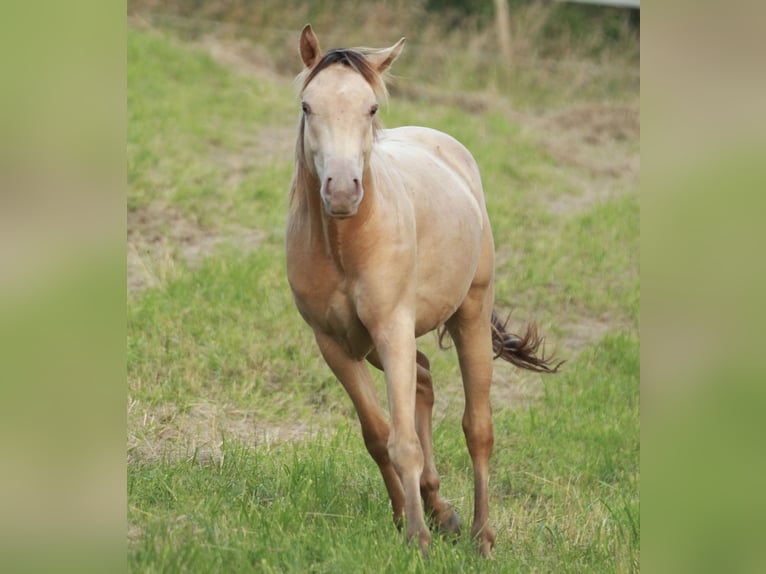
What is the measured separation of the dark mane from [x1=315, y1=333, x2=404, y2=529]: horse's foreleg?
1.19m

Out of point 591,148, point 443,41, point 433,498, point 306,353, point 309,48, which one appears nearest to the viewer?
point 309,48

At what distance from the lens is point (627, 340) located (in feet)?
28.9

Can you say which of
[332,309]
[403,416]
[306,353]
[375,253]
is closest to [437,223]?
[375,253]

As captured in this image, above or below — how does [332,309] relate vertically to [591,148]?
below

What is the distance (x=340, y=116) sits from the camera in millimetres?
3988

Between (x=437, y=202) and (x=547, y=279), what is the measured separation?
5110 mm

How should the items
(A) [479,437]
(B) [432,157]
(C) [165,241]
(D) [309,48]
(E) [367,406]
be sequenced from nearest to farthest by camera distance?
(D) [309,48], (E) [367,406], (A) [479,437], (B) [432,157], (C) [165,241]

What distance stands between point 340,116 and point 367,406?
145cm

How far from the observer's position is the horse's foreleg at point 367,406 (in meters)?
4.65

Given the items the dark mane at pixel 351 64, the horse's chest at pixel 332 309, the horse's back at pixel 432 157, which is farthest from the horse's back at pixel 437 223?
the dark mane at pixel 351 64

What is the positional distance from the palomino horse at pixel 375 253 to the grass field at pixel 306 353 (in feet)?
1.14

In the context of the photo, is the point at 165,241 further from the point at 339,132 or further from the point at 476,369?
the point at 339,132
